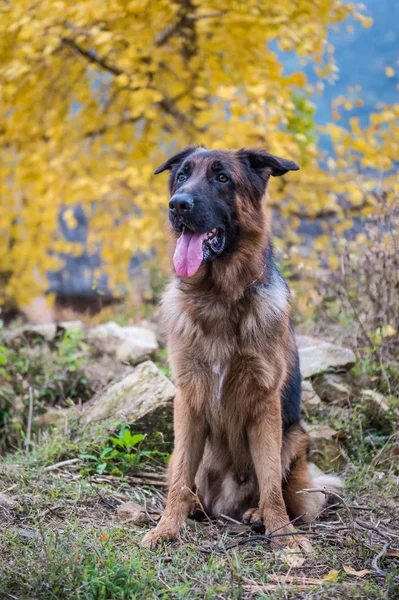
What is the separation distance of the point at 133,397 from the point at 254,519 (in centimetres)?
130

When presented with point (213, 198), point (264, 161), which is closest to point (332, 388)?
point (264, 161)

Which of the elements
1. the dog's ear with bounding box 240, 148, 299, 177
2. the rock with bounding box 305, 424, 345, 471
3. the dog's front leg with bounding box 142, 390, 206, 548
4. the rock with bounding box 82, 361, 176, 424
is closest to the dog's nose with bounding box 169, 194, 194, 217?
the dog's ear with bounding box 240, 148, 299, 177

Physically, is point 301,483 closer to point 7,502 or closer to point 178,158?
point 7,502

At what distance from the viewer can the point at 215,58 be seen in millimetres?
9172

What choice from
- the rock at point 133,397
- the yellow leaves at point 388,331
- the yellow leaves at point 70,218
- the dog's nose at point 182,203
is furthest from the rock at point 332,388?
the yellow leaves at point 70,218

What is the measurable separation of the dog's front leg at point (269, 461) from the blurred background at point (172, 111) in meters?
2.81

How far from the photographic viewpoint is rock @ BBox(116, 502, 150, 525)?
3375 mm

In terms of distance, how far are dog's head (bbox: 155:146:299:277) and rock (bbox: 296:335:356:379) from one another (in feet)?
5.80

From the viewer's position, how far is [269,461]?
10.9 feet

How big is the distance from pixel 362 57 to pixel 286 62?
4.23ft

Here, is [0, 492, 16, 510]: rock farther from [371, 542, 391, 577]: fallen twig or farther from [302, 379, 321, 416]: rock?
[302, 379, 321, 416]: rock

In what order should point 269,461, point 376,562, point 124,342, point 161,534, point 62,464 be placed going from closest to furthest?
point 376,562 < point 161,534 < point 269,461 < point 62,464 < point 124,342

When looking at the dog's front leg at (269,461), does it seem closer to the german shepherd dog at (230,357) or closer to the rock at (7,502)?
the german shepherd dog at (230,357)

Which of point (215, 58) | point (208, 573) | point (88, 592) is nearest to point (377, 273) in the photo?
point (208, 573)
